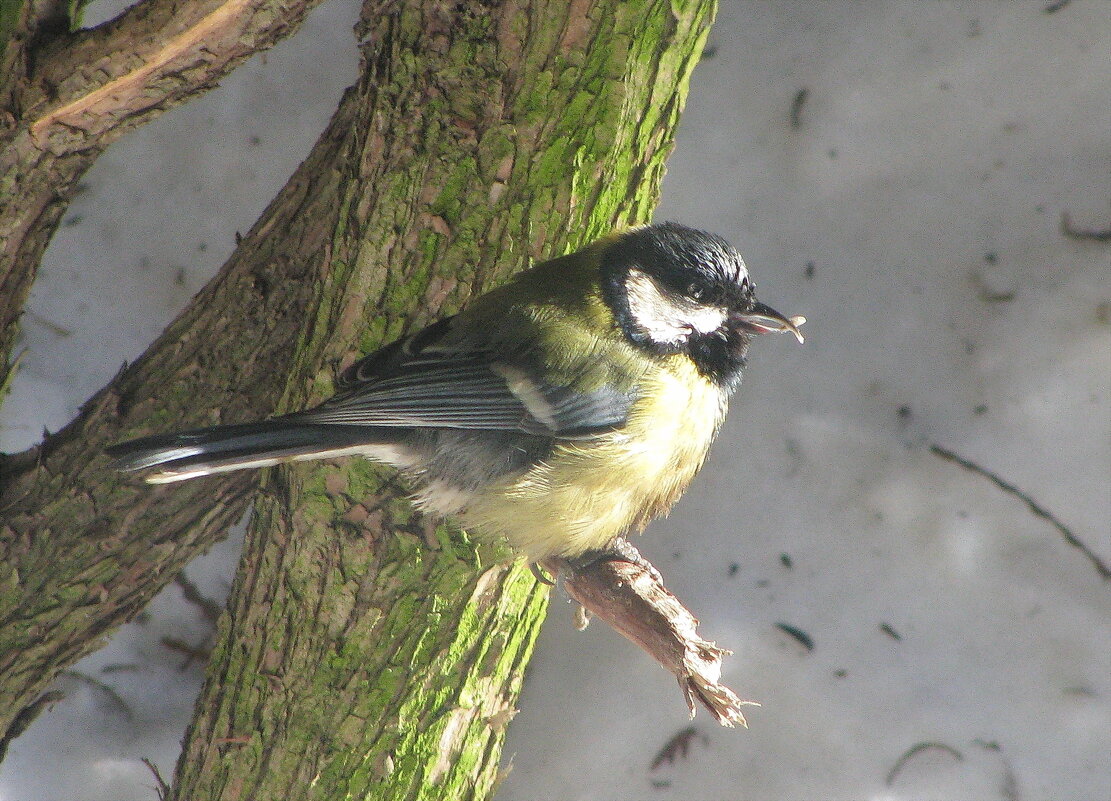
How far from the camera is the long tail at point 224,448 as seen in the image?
1192mm

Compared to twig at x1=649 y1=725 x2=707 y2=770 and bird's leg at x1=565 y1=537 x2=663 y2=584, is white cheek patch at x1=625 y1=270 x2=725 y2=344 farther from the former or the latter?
twig at x1=649 y1=725 x2=707 y2=770

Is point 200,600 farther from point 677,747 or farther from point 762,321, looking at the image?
point 762,321

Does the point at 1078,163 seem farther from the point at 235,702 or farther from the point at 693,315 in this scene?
the point at 235,702

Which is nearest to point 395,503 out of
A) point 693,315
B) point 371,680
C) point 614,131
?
point 371,680

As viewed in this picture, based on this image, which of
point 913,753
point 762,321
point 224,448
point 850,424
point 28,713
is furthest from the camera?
point 850,424

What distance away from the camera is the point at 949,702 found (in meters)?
2.11

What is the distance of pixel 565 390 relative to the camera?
137cm

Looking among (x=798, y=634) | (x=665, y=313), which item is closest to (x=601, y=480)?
(x=665, y=313)

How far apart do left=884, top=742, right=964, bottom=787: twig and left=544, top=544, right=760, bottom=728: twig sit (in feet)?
2.88

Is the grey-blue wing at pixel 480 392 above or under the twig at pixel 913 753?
above

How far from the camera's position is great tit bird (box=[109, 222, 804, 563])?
1.37 meters

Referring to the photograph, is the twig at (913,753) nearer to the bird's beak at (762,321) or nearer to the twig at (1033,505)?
Answer: the twig at (1033,505)

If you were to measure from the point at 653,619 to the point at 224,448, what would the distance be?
625mm

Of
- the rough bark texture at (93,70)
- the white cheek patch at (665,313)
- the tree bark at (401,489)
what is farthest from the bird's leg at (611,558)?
the rough bark texture at (93,70)
